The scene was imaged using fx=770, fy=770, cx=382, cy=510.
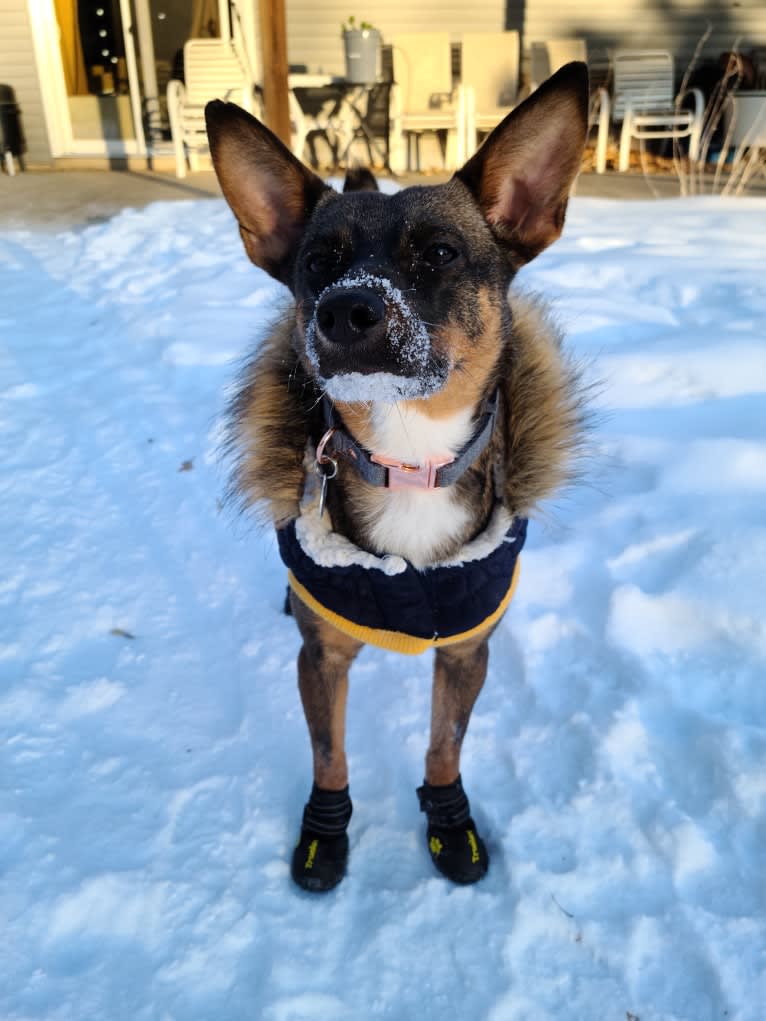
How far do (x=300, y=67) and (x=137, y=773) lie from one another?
11.3 metres

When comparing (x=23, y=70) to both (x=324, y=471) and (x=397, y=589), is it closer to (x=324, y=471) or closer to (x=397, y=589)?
(x=324, y=471)

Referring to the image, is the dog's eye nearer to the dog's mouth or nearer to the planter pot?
the dog's mouth

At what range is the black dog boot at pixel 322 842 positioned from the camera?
75.3 inches

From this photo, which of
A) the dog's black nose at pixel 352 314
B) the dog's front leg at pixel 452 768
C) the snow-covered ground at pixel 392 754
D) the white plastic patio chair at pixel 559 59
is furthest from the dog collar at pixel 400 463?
the white plastic patio chair at pixel 559 59

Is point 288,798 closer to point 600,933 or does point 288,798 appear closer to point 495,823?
point 495,823

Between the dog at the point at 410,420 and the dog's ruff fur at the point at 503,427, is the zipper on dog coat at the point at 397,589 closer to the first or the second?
the dog at the point at 410,420

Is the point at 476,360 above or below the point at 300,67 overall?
below

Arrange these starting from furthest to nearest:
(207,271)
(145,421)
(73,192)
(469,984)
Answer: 1. (73,192)
2. (207,271)
3. (145,421)
4. (469,984)

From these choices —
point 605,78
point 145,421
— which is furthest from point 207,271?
point 605,78

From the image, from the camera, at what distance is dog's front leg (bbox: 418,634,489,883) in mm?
1938

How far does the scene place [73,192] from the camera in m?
9.44

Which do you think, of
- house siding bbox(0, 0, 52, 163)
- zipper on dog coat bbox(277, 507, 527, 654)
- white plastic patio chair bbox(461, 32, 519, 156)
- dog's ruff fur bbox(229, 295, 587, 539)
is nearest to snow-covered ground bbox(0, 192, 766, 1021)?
dog's ruff fur bbox(229, 295, 587, 539)

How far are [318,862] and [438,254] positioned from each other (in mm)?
1498

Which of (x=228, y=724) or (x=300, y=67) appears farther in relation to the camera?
(x=300, y=67)
